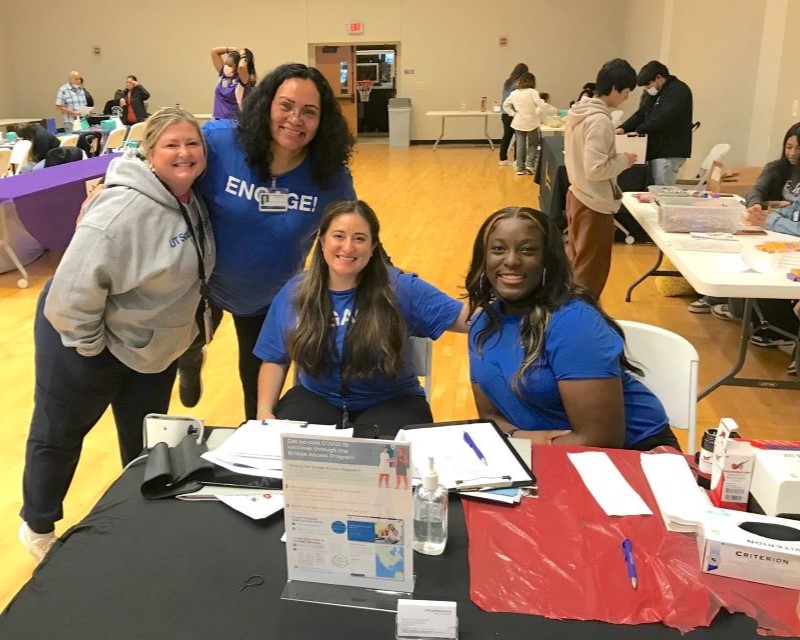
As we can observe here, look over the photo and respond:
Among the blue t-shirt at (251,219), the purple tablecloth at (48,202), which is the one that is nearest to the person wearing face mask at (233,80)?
the purple tablecloth at (48,202)

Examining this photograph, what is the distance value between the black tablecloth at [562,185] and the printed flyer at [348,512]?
15.7ft

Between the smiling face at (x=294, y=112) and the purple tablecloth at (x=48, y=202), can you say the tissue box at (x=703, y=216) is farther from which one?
the purple tablecloth at (x=48, y=202)

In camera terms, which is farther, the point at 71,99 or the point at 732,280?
the point at 71,99

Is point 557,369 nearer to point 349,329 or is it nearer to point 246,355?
point 349,329

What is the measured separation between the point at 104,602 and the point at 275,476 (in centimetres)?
42

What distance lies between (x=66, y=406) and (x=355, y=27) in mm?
13964

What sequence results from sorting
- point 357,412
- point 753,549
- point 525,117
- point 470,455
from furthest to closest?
1. point 525,117
2. point 357,412
3. point 470,455
4. point 753,549

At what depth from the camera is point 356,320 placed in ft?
6.76

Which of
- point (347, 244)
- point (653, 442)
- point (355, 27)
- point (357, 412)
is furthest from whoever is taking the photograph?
point (355, 27)

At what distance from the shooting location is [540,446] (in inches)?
63.9

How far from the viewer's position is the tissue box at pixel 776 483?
4.15ft

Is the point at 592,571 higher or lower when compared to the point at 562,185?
lower

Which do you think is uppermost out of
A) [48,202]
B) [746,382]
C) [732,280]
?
[732,280]

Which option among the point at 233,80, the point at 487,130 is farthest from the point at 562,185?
the point at 487,130
